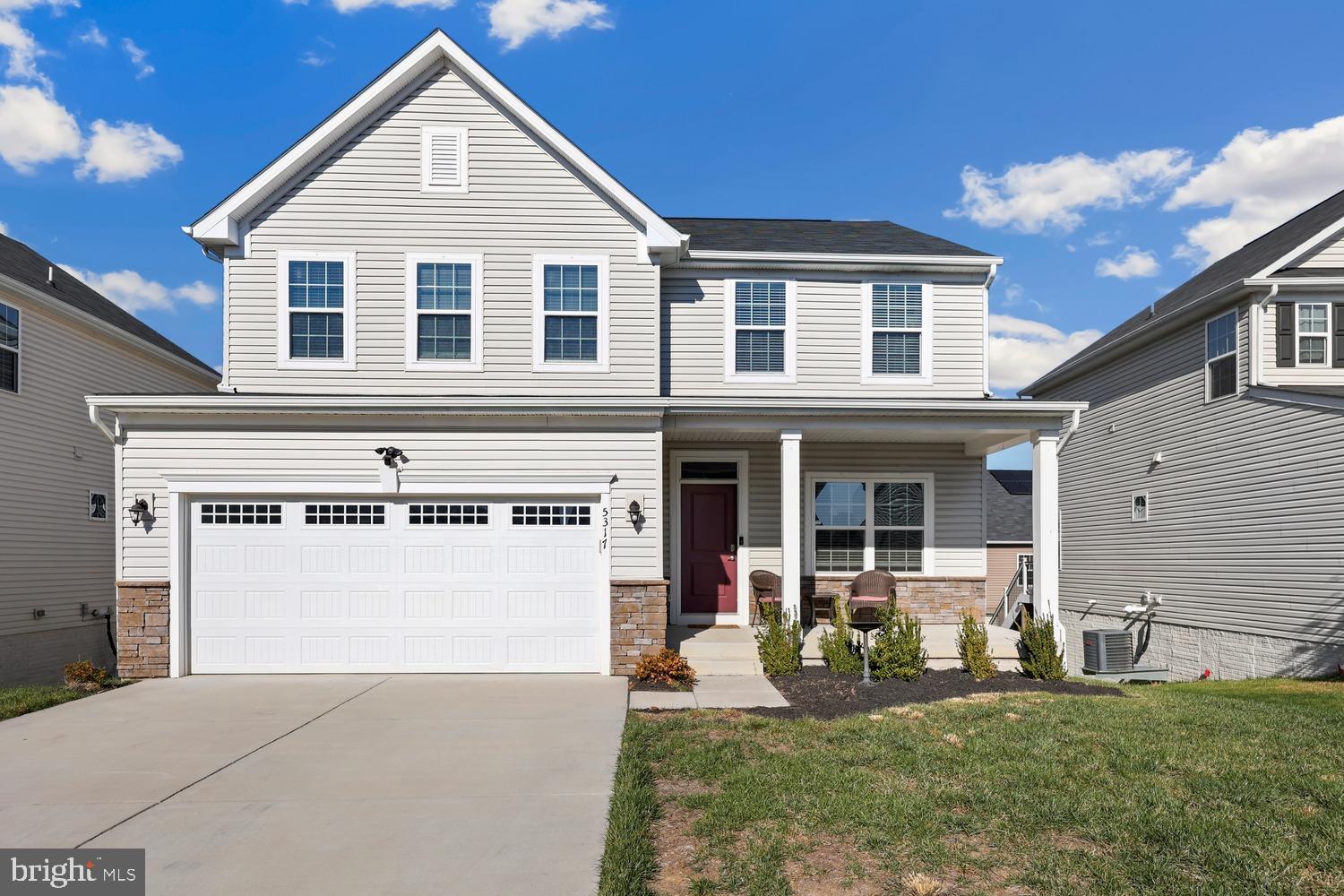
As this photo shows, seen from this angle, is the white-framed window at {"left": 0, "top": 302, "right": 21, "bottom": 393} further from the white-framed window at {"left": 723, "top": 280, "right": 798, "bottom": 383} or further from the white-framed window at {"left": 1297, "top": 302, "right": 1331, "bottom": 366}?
the white-framed window at {"left": 1297, "top": 302, "right": 1331, "bottom": 366}

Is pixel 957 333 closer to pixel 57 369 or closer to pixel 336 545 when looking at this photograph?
pixel 336 545

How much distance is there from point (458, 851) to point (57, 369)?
A: 45.0 ft

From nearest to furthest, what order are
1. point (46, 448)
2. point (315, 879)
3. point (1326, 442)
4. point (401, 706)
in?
1. point (315, 879)
2. point (401, 706)
3. point (1326, 442)
4. point (46, 448)

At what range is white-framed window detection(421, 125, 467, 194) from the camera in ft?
37.0

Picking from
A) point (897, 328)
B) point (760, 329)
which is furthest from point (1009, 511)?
point (760, 329)

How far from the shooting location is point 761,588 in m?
12.8

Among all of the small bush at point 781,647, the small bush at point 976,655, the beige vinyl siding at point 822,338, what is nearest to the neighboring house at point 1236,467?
the beige vinyl siding at point 822,338

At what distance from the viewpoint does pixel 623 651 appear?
10414 millimetres

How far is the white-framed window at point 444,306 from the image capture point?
1113 cm

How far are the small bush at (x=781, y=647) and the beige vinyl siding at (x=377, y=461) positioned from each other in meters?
1.68

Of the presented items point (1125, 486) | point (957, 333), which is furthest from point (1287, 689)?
point (1125, 486)

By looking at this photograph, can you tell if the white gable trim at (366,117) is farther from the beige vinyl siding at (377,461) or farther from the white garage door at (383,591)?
the white garage door at (383,591)

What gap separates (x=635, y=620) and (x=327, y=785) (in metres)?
4.80

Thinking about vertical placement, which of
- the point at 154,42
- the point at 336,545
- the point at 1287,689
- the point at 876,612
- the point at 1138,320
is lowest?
the point at 1287,689
